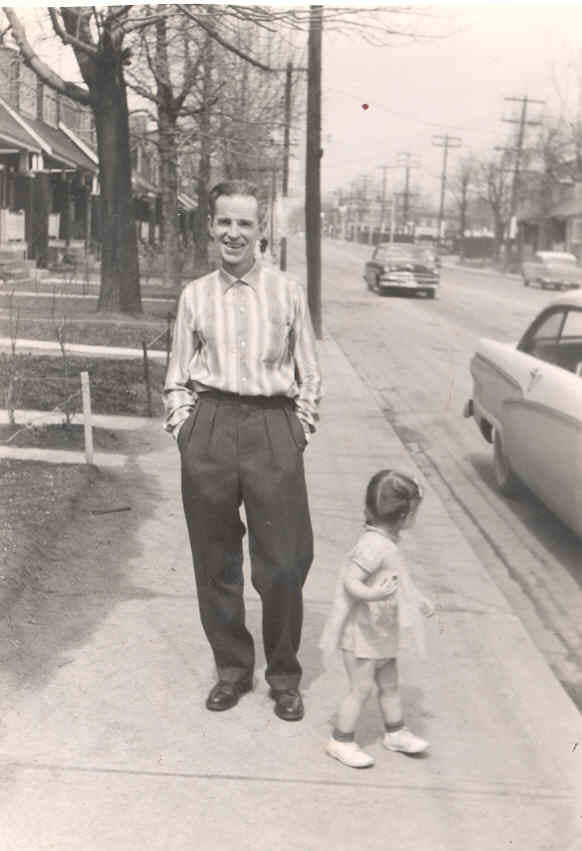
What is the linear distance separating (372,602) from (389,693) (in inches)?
13.3

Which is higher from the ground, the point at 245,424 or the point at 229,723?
the point at 245,424

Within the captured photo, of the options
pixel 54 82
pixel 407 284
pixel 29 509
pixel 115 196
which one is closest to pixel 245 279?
pixel 29 509

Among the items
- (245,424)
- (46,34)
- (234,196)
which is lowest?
(245,424)

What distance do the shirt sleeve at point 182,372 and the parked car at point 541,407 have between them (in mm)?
2500

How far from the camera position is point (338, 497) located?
23.8ft

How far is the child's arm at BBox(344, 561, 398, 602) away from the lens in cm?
336

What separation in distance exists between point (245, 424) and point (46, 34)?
9057mm

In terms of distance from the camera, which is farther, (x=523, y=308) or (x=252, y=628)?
(x=523, y=308)

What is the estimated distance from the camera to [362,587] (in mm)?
3371

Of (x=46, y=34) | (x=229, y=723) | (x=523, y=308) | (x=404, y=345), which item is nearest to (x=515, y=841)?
(x=229, y=723)

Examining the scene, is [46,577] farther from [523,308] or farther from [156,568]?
[523,308]

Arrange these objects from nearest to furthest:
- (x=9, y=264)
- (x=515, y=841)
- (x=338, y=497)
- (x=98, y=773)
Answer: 1. (x=515, y=841)
2. (x=98, y=773)
3. (x=338, y=497)
4. (x=9, y=264)

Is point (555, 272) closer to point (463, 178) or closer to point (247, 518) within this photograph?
point (463, 178)

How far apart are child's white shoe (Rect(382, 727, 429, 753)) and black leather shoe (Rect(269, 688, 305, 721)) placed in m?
0.35
